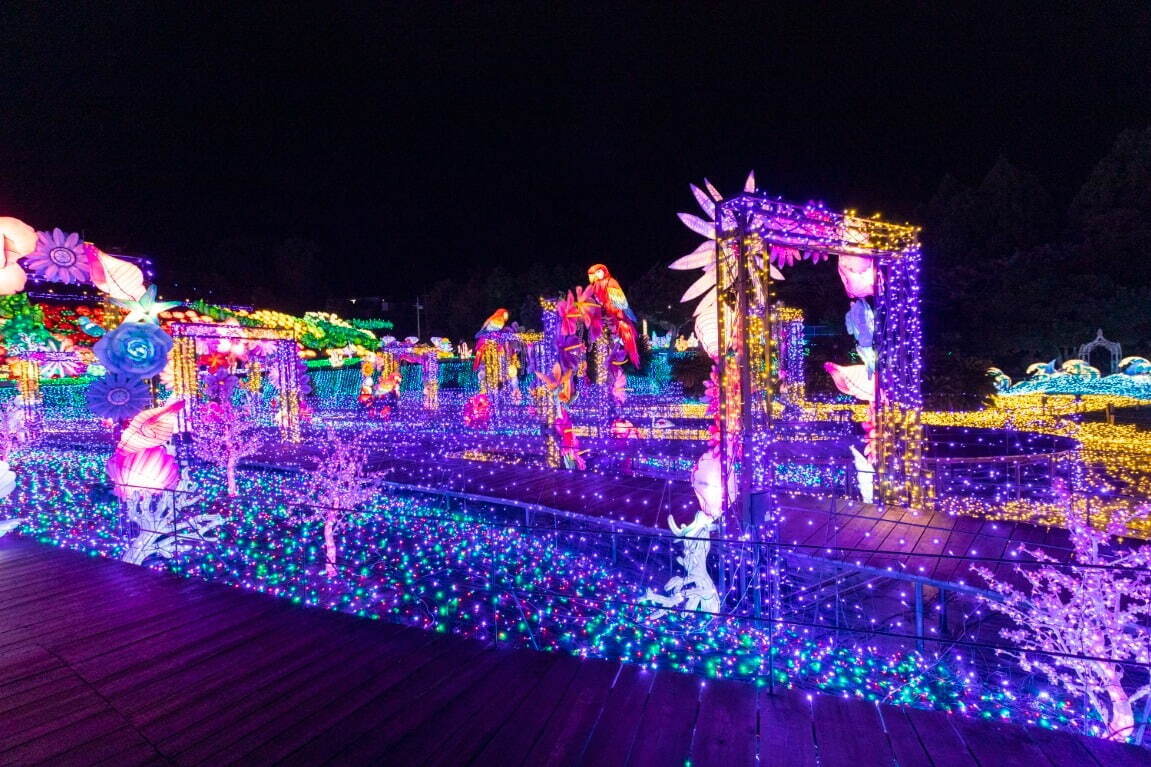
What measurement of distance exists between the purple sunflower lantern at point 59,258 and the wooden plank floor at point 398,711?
394 centimetres

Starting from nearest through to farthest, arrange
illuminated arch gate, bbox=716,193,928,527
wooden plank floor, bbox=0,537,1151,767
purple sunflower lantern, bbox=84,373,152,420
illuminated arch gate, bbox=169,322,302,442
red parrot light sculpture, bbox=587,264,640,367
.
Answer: wooden plank floor, bbox=0,537,1151,767, illuminated arch gate, bbox=716,193,928,527, purple sunflower lantern, bbox=84,373,152,420, red parrot light sculpture, bbox=587,264,640,367, illuminated arch gate, bbox=169,322,302,442

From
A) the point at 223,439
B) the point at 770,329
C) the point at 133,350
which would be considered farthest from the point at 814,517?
the point at 223,439

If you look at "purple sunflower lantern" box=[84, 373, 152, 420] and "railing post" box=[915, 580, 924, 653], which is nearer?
"railing post" box=[915, 580, 924, 653]

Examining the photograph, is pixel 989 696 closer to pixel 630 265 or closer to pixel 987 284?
pixel 987 284

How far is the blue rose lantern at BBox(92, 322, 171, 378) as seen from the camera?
20.6ft

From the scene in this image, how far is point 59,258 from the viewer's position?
→ 19.7 ft

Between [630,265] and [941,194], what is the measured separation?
15.5 m

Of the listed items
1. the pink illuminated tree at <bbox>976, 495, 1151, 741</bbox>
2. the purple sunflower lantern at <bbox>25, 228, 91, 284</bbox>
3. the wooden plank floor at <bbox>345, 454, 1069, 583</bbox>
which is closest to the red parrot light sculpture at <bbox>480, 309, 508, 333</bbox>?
the wooden plank floor at <bbox>345, 454, 1069, 583</bbox>

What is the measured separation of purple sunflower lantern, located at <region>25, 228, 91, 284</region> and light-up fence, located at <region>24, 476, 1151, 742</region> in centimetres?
243

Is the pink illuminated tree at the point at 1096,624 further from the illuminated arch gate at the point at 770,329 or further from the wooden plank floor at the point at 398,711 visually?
the illuminated arch gate at the point at 770,329

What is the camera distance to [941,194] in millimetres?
23812

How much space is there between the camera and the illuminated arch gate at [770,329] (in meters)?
5.18

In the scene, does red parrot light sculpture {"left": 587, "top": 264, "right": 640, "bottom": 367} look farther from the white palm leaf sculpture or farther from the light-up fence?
the light-up fence

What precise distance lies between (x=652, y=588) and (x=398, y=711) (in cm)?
367
